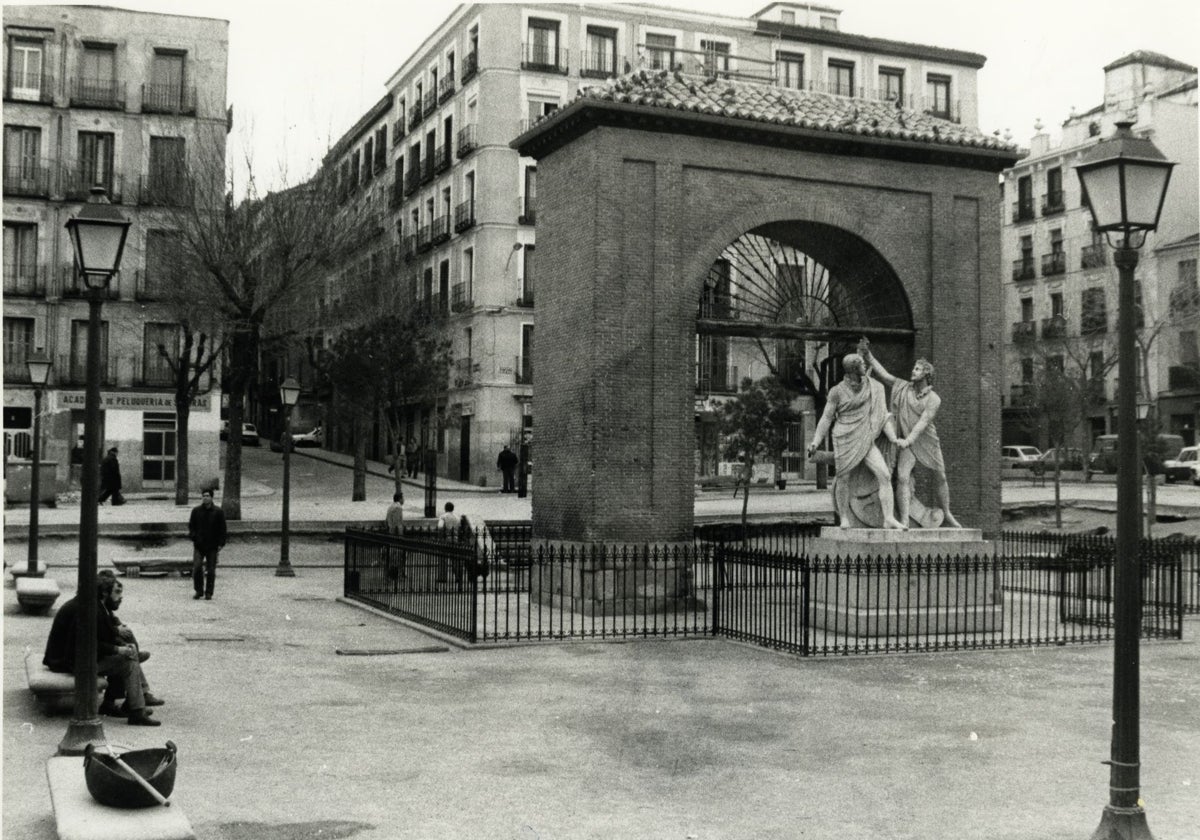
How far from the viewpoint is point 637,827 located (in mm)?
6758

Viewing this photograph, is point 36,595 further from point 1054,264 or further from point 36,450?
point 1054,264

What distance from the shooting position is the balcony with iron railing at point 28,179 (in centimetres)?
3684

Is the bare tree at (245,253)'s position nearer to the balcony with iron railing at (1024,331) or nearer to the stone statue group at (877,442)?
the stone statue group at (877,442)

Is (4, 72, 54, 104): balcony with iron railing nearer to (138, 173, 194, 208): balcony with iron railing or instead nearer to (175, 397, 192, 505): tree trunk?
(138, 173, 194, 208): balcony with iron railing

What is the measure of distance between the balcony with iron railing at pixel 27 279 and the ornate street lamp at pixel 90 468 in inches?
1256

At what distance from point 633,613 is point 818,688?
15.4ft

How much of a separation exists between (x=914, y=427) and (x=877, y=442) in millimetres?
464

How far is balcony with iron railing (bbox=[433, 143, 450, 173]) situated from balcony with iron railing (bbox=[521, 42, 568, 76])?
482 centimetres

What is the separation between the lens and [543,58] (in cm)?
4347

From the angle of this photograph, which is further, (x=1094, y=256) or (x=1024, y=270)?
(x=1024, y=270)

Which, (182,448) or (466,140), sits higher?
(466,140)

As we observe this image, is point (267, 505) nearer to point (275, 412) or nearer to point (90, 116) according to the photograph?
point (90, 116)

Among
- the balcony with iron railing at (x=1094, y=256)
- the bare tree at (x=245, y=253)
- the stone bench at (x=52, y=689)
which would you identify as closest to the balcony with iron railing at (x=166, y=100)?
the bare tree at (x=245, y=253)

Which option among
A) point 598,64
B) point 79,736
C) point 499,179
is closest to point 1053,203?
point 598,64
